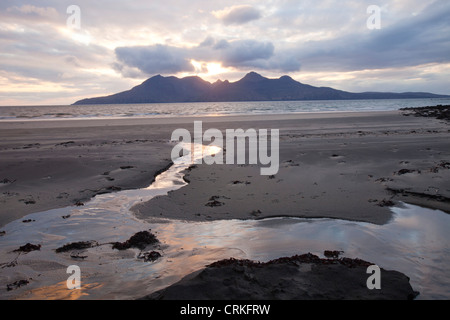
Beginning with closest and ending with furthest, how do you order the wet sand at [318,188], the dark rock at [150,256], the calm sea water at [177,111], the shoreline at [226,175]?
the dark rock at [150,256], the wet sand at [318,188], the shoreline at [226,175], the calm sea water at [177,111]

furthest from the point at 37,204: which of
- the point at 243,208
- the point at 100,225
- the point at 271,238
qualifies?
the point at 271,238

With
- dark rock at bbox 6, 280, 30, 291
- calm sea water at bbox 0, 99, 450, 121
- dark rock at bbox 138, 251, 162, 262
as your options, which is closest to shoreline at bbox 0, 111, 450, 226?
dark rock at bbox 138, 251, 162, 262

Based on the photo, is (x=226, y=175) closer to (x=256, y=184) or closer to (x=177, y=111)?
(x=256, y=184)

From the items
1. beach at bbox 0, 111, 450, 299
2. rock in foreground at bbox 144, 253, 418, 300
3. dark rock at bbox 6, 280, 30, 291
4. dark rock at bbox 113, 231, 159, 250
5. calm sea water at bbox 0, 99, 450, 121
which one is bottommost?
dark rock at bbox 6, 280, 30, 291

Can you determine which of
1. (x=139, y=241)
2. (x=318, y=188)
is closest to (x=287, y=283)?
(x=139, y=241)

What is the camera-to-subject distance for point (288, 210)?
7.21 m

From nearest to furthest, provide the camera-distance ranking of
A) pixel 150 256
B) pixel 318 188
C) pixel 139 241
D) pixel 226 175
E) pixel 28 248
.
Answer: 1. pixel 150 256
2. pixel 28 248
3. pixel 139 241
4. pixel 318 188
5. pixel 226 175

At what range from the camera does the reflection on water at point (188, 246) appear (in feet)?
13.9

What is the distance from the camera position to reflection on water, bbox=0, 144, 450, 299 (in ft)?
13.9

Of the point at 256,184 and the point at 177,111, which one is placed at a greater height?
the point at 177,111

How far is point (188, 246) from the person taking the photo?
5.50 m

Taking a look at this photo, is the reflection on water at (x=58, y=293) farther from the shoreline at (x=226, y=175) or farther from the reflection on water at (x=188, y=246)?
the shoreline at (x=226, y=175)

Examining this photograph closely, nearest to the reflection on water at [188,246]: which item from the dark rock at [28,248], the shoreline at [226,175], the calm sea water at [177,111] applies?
the dark rock at [28,248]

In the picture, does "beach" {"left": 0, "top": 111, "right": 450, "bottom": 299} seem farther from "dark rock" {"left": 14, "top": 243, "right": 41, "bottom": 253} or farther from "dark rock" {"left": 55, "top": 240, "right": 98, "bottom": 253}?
"dark rock" {"left": 14, "top": 243, "right": 41, "bottom": 253}
